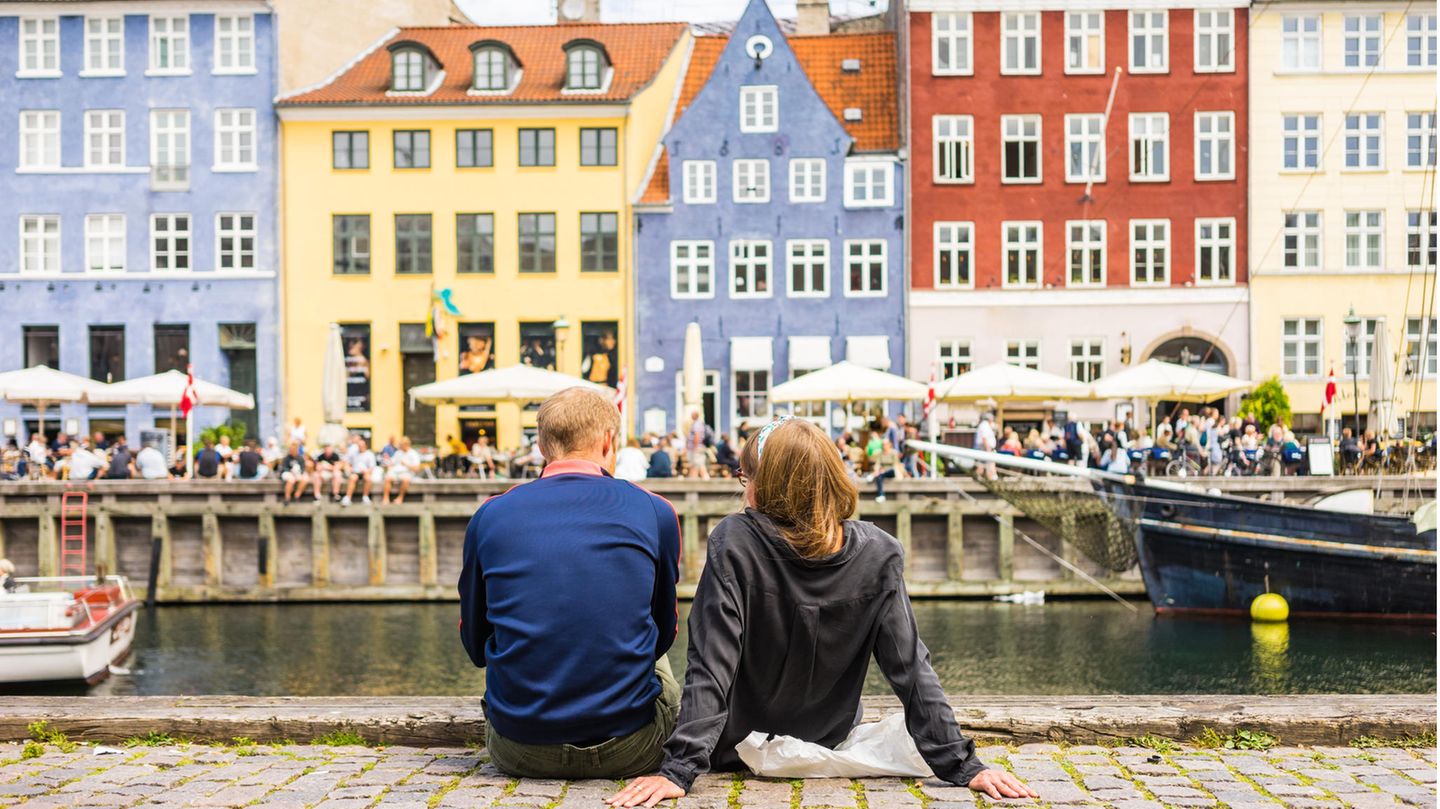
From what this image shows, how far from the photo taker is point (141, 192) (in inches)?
1598

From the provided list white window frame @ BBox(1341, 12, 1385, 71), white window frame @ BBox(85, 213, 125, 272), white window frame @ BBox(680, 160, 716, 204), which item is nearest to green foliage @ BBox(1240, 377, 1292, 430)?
white window frame @ BBox(1341, 12, 1385, 71)

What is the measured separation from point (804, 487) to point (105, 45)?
132 ft

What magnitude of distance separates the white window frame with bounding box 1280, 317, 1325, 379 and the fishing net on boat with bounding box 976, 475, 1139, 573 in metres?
16.4

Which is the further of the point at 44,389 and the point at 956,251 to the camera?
the point at 956,251

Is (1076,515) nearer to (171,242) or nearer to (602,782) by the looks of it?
(602,782)

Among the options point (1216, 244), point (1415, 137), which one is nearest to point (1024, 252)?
point (1216, 244)

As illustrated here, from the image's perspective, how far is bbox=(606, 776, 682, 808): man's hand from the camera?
15.1 ft

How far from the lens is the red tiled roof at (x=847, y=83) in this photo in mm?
40156

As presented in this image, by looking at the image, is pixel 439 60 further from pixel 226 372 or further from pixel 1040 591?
pixel 1040 591

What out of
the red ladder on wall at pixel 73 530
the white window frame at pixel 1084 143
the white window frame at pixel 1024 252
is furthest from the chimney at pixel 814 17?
the red ladder on wall at pixel 73 530

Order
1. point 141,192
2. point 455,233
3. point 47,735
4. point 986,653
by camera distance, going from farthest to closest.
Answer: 1. point 141,192
2. point 455,233
3. point 986,653
4. point 47,735

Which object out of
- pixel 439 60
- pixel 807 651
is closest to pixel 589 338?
pixel 439 60

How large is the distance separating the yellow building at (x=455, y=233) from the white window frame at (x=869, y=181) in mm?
5252

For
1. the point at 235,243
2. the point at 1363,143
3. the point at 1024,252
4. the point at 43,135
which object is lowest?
the point at 1024,252
